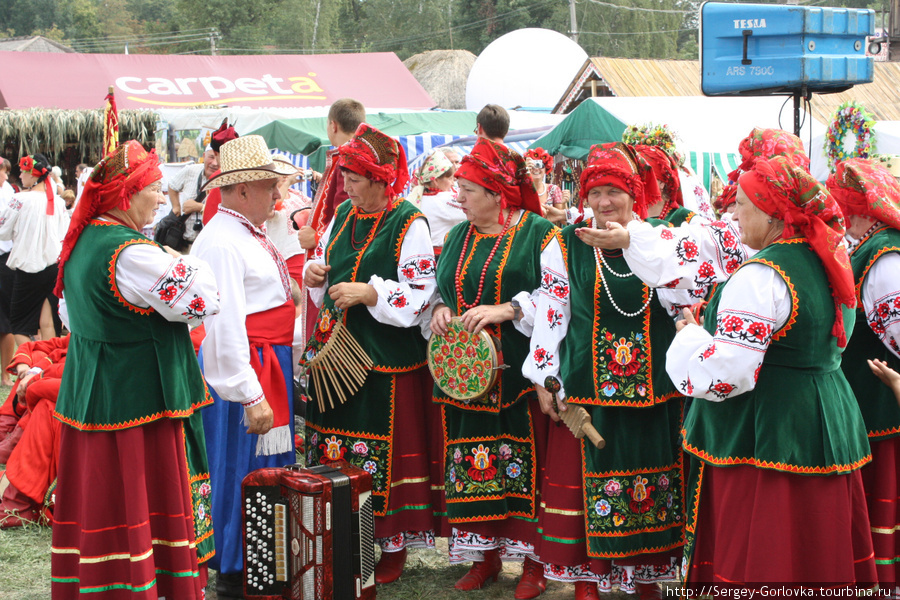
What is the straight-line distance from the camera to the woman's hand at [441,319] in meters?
3.94

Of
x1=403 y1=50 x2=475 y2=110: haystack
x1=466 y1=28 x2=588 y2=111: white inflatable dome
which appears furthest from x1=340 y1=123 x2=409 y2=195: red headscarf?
x1=403 y1=50 x2=475 y2=110: haystack

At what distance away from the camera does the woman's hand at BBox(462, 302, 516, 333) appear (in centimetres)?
381

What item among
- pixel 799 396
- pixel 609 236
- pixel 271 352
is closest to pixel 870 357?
pixel 799 396

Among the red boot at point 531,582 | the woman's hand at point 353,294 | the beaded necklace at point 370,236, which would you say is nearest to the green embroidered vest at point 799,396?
the red boot at point 531,582

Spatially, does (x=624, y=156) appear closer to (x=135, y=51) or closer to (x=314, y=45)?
(x=314, y=45)

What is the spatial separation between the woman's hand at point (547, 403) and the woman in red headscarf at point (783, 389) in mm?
775

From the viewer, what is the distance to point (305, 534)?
11.8ft

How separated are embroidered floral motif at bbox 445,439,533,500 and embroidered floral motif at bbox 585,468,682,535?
0.40 m

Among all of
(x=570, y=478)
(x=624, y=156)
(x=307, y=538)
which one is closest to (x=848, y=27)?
(x=624, y=156)

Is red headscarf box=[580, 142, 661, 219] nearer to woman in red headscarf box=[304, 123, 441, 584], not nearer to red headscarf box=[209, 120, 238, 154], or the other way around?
woman in red headscarf box=[304, 123, 441, 584]

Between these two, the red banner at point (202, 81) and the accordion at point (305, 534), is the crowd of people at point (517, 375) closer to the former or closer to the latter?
the accordion at point (305, 534)

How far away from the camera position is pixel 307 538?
359 cm

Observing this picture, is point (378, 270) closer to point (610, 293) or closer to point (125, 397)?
point (610, 293)

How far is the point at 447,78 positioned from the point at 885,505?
3167 centimetres
